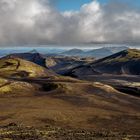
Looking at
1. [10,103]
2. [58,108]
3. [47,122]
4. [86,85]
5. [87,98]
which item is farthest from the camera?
[86,85]

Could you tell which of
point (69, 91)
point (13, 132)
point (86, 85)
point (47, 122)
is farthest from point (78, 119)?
point (86, 85)

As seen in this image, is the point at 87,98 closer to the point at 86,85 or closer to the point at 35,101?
the point at 35,101

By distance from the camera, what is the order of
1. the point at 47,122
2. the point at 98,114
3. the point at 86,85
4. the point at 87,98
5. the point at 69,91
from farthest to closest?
the point at 86,85 < the point at 69,91 < the point at 87,98 < the point at 98,114 < the point at 47,122

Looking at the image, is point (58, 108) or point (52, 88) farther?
point (52, 88)

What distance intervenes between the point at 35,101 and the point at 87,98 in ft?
54.7

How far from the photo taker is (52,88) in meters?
145

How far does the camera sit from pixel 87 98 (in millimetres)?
125562

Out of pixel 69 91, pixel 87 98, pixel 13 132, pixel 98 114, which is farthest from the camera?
pixel 69 91

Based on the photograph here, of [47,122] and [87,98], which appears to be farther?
[87,98]

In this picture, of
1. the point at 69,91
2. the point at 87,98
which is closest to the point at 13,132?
the point at 87,98

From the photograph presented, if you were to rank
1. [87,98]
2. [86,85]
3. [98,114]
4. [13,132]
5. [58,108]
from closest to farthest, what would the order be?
[13,132] < [98,114] < [58,108] < [87,98] < [86,85]

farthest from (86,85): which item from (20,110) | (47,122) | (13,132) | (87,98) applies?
(13,132)

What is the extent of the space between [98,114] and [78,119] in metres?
8.79

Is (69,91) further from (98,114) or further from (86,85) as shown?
(98,114)
